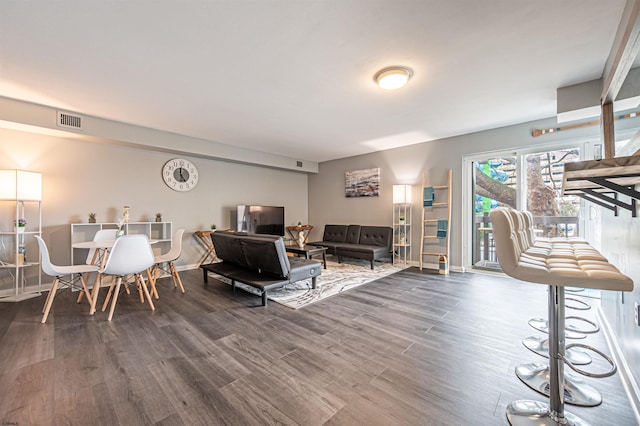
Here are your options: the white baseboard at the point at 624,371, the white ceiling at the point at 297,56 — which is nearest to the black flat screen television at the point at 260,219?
the white ceiling at the point at 297,56

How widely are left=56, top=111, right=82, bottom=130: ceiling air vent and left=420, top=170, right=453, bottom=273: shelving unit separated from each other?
18.9 ft

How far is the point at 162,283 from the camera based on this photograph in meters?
4.05

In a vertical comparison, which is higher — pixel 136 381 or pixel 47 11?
pixel 47 11

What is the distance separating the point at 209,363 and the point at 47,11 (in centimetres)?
277

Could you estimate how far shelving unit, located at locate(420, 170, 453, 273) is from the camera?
4.88 meters

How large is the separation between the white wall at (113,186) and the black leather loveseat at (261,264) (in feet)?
5.41

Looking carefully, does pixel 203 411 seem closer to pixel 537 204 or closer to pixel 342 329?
pixel 342 329

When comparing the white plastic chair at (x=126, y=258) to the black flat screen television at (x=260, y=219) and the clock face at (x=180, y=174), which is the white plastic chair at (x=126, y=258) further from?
the black flat screen television at (x=260, y=219)

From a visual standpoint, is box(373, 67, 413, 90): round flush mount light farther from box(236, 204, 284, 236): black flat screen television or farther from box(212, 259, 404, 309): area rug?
box(236, 204, 284, 236): black flat screen television

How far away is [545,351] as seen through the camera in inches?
76.6

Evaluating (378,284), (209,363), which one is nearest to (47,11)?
(209,363)

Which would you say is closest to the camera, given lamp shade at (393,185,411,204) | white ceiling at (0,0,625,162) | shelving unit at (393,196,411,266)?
white ceiling at (0,0,625,162)

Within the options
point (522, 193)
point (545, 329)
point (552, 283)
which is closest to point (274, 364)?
point (552, 283)

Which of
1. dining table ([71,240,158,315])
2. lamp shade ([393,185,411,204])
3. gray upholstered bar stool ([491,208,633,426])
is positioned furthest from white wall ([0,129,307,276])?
gray upholstered bar stool ([491,208,633,426])
